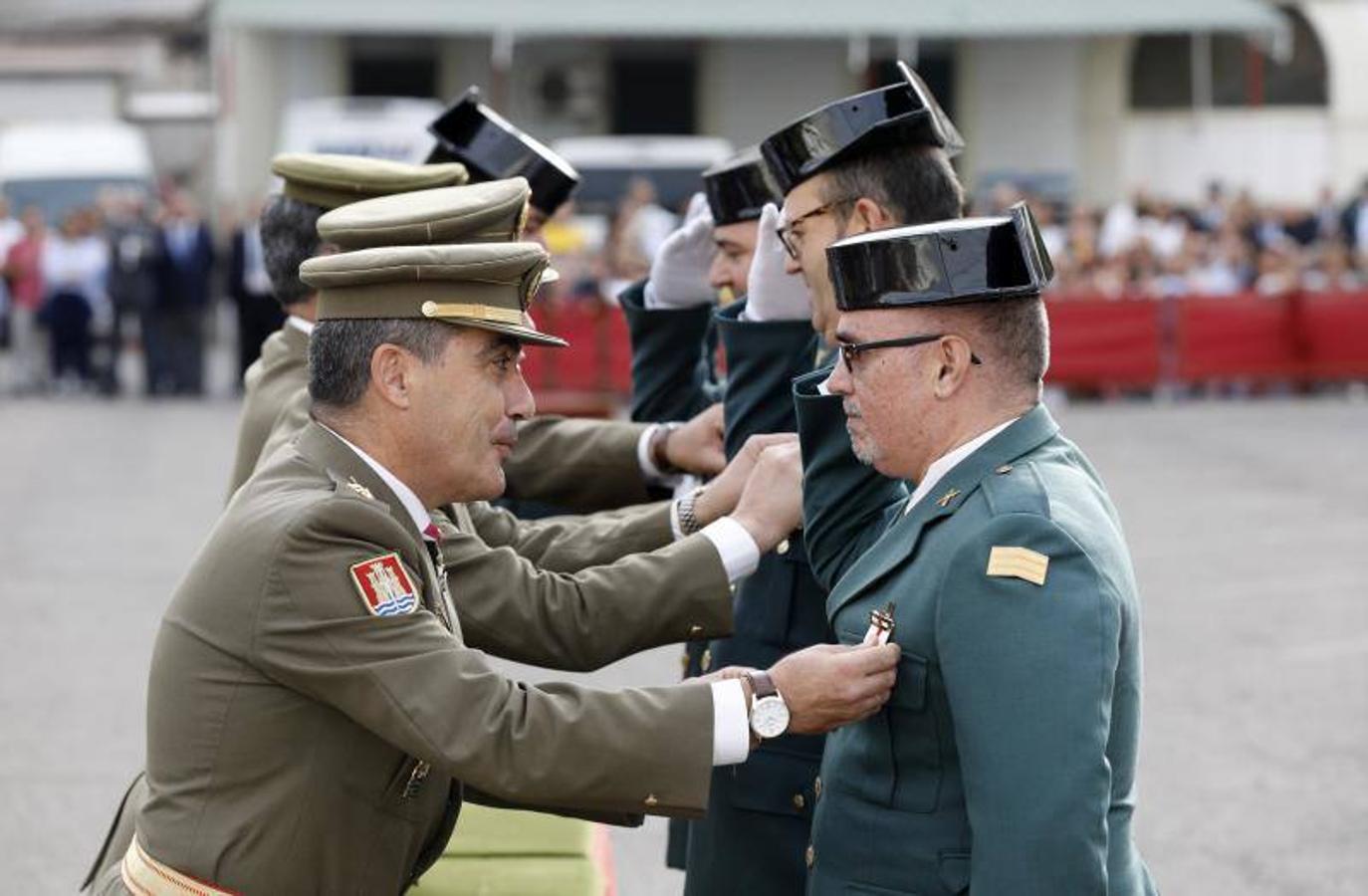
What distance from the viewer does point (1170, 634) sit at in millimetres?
10891

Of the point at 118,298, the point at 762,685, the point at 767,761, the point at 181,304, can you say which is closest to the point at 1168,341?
the point at 181,304

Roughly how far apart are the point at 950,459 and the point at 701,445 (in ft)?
5.94

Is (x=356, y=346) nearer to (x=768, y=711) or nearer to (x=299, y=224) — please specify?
(x=768, y=711)

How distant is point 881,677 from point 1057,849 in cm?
40

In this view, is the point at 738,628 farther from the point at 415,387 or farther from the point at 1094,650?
the point at 1094,650

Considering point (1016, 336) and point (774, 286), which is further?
point (774, 286)

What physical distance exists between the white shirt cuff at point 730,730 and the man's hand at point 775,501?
719 millimetres

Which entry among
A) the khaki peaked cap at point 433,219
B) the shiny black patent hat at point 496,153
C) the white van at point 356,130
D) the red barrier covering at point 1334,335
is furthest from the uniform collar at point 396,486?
the white van at point 356,130

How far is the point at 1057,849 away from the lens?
3.36 meters

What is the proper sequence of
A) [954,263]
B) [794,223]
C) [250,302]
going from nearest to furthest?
[954,263] < [794,223] < [250,302]

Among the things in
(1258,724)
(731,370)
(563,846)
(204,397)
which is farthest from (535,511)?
(204,397)

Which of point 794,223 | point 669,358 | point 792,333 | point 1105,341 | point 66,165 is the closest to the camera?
point 794,223

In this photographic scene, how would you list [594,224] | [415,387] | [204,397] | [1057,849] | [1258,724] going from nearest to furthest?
[1057,849] → [415,387] → [1258,724] → [204,397] → [594,224]

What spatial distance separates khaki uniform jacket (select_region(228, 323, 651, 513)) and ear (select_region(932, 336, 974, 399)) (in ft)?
6.87
